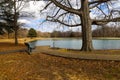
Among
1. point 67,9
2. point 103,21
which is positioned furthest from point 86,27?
point 67,9

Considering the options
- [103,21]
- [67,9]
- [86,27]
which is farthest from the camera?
[103,21]

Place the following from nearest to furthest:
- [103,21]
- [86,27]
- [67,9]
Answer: [67,9]
[86,27]
[103,21]

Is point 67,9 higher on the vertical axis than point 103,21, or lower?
higher

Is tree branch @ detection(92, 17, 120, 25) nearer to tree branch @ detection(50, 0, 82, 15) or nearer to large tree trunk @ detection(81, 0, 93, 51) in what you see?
large tree trunk @ detection(81, 0, 93, 51)

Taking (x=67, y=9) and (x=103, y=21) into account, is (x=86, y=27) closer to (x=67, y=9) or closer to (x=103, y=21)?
(x=103, y=21)

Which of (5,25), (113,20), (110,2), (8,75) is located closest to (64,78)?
(8,75)

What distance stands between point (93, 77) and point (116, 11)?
33.4 feet

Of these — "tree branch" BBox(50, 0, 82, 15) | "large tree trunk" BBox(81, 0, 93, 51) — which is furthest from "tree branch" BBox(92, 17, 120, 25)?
"tree branch" BBox(50, 0, 82, 15)

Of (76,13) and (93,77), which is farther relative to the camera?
(76,13)

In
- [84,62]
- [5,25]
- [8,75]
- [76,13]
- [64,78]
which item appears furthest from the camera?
[5,25]

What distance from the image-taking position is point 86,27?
14961 millimetres

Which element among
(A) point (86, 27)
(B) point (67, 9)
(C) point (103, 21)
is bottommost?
(A) point (86, 27)

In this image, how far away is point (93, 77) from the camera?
7.14 metres

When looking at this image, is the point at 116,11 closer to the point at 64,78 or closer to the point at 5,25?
the point at 64,78
